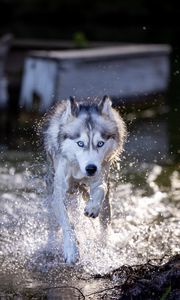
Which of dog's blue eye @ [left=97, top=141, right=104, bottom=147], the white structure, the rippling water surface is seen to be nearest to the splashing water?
the rippling water surface

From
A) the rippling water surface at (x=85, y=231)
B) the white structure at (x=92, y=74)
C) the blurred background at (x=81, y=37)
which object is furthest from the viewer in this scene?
the blurred background at (x=81, y=37)

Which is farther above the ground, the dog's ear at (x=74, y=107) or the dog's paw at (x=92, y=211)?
the dog's ear at (x=74, y=107)

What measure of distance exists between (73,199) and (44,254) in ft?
1.88

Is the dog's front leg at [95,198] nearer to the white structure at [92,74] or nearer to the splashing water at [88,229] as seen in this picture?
the splashing water at [88,229]

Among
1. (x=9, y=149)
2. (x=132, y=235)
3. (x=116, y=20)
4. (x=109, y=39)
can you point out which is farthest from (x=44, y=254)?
(x=116, y=20)

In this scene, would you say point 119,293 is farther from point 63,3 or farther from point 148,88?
A: point 63,3

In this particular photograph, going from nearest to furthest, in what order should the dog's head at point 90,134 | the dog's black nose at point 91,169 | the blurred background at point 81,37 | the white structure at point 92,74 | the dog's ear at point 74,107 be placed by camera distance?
the dog's black nose at point 91,169, the dog's head at point 90,134, the dog's ear at point 74,107, the white structure at point 92,74, the blurred background at point 81,37

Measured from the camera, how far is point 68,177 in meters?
6.96

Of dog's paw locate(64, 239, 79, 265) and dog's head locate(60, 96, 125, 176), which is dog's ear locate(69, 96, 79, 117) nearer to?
dog's head locate(60, 96, 125, 176)

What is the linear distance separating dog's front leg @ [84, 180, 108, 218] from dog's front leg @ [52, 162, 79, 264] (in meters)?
0.25

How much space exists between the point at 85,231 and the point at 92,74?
8261mm

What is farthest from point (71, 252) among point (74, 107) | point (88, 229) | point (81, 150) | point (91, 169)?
point (74, 107)

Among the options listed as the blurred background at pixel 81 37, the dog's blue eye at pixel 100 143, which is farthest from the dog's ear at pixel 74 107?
the blurred background at pixel 81 37

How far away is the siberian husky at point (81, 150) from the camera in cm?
648
